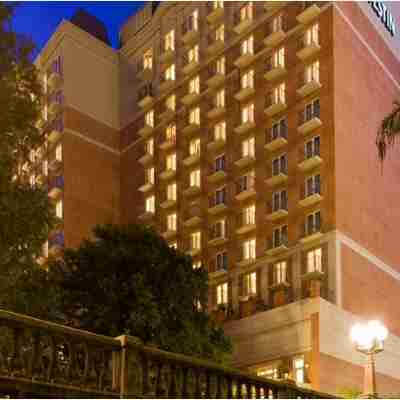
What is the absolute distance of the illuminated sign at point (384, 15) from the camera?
61.2 m

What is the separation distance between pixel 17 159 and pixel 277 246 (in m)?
36.2

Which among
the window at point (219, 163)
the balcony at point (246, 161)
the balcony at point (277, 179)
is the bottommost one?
the balcony at point (277, 179)

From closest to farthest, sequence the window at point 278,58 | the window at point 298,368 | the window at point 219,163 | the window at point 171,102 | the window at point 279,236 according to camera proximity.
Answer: the window at point 298,368 → the window at point 279,236 → the window at point 278,58 → the window at point 219,163 → the window at point 171,102

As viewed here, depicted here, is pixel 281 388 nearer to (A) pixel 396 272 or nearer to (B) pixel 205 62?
(A) pixel 396 272

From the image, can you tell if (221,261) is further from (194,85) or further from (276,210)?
(194,85)

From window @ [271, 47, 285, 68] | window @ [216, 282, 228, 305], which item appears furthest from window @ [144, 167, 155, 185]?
window @ [271, 47, 285, 68]

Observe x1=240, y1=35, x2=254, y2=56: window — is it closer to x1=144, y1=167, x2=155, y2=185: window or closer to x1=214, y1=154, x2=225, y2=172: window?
x1=214, y1=154, x2=225, y2=172: window

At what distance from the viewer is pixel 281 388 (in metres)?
16.6

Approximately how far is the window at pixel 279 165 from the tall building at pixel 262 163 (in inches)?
4.5

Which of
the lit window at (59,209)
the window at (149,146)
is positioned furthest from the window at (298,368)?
the lit window at (59,209)

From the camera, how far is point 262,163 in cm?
5769

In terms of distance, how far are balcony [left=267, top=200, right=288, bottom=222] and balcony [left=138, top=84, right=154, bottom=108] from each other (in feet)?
61.5

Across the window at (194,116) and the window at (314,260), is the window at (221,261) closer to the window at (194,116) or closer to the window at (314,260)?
the window at (314,260)

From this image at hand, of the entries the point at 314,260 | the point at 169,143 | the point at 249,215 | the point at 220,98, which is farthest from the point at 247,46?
the point at 314,260
